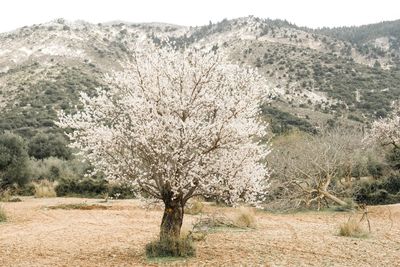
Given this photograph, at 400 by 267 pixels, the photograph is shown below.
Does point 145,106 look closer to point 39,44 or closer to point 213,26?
point 39,44

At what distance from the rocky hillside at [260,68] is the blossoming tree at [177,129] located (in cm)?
3759

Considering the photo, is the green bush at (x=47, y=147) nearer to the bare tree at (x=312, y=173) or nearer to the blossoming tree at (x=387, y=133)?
the bare tree at (x=312, y=173)

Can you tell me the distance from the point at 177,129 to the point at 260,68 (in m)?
68.1

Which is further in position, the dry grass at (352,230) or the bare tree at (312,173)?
the bare tree at (312,173)

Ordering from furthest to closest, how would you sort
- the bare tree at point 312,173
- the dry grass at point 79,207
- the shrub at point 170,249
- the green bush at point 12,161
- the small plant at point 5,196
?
the green bush at point 12,161
the small plant at point 5,196
the dry grass at point 79,207
the bare tree at point 312,173
the shrub at point 170,249

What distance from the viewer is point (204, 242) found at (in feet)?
50.3

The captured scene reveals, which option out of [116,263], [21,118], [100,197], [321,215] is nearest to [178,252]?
[116,263]

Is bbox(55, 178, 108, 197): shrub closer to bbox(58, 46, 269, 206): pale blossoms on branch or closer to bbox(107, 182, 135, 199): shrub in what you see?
bbox(107, 182, 135, 199): shrub

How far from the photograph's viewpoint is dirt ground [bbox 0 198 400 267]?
12.2 metres

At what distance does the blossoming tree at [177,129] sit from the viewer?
11.9 metres

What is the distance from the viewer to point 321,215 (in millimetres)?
24078

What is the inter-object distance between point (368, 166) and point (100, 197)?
737 inches

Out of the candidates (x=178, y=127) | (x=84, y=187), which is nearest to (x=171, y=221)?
(x=178, y=127)

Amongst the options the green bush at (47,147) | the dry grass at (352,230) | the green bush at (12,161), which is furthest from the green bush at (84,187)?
the dry grass at (352,230)
